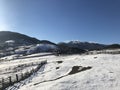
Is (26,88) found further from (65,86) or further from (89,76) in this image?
(89,76)

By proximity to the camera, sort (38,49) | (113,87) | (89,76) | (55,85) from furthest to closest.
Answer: (38,49) < (89,76) < (55,85) < (113,87)

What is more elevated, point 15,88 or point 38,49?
point 38,49

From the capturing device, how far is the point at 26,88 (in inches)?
836

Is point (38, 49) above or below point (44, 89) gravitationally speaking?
above

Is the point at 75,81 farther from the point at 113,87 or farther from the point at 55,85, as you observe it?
the point at 113,87

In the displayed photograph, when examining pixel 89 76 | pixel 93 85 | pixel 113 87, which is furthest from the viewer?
pixel 89 76

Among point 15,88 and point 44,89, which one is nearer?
point 44,89

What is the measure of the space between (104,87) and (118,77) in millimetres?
3604

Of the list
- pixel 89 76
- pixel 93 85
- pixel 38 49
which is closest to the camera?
pixel 93 85

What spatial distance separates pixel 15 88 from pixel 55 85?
5407mm

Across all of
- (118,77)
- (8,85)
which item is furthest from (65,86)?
(8,85)

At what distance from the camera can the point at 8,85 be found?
2436 cm

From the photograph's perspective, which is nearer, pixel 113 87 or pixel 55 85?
pixel 113 87

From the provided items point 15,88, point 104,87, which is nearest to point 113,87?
point 104,87
